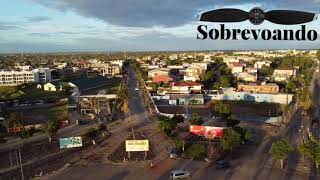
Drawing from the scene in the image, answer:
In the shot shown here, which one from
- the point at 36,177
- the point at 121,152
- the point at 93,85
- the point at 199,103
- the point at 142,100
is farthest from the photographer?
the point at 93,85

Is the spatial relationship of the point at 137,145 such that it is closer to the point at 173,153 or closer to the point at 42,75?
the point at 173,153

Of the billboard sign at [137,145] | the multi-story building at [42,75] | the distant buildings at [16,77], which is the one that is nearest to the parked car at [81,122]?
the billboard sign at [137,145]

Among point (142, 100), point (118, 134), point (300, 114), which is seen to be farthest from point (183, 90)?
point (118, 134)

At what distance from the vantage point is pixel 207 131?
25.8 metres

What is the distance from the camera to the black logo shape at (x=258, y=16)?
824 centimetres

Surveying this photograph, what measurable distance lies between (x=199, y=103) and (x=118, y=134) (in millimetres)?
15056

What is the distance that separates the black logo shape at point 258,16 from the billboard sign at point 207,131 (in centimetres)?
1716

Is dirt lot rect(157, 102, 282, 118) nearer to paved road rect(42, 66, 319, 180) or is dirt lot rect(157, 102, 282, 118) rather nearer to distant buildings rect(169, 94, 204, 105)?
distant buildings rect(169, 94, 204, 105)

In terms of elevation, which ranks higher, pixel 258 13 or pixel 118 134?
pixel 258 13

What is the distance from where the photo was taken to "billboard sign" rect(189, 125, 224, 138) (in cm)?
2533

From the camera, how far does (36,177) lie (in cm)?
1888

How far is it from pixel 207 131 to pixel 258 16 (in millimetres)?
17895

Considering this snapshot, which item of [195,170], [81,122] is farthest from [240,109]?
[195,170]

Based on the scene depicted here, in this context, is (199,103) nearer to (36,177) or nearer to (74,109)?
(74,109)
